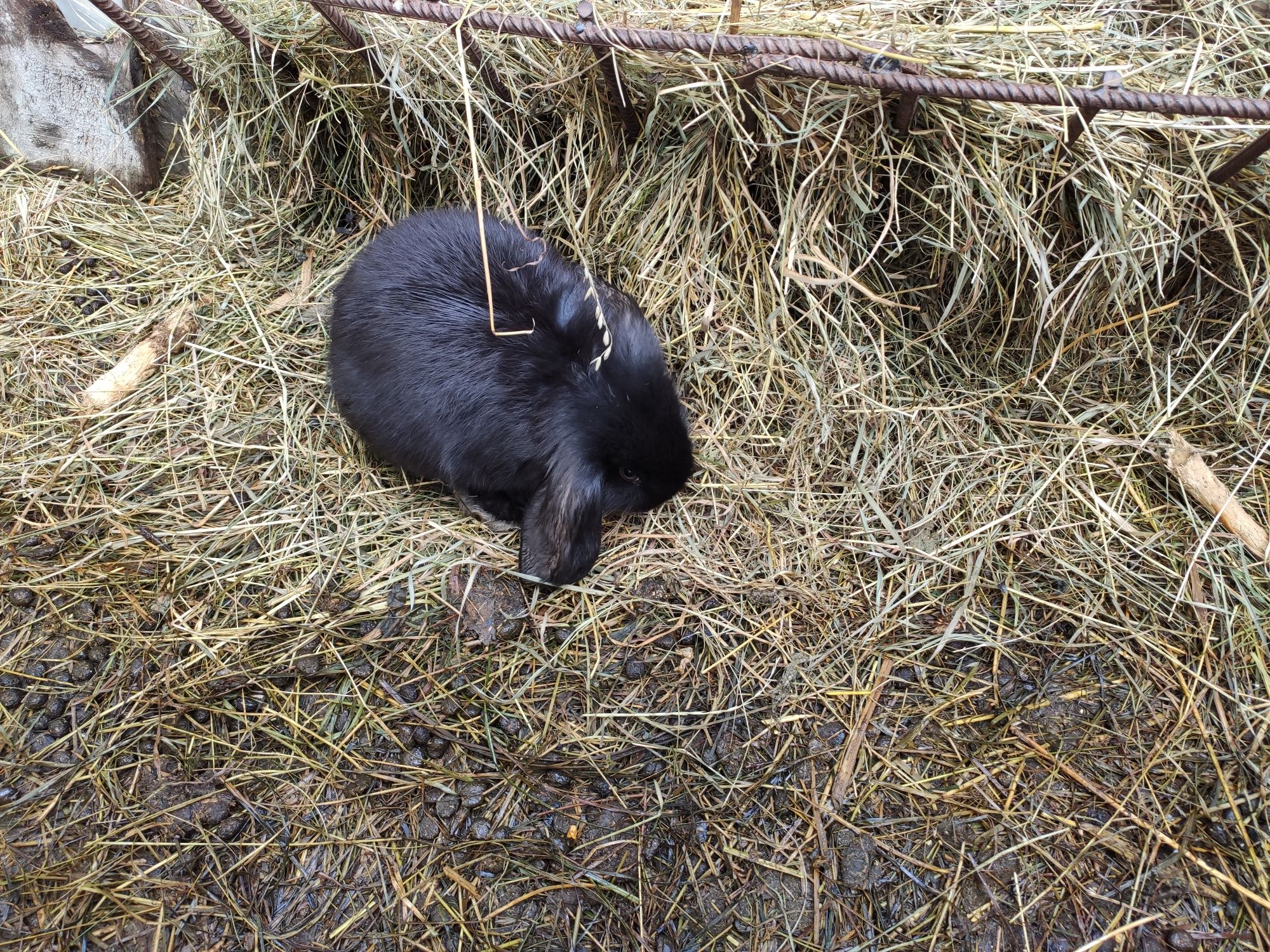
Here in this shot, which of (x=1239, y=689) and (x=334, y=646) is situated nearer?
(x=1239, y=689)

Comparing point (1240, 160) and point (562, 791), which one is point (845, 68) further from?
point (562, 791)

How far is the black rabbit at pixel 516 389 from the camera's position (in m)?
2.48

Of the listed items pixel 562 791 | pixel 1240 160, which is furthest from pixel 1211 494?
pixel 562 791

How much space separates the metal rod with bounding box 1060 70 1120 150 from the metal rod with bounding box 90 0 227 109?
3.09 meters

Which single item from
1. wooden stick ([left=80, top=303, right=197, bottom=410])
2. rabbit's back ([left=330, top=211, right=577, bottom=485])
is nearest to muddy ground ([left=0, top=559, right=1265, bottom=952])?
rabbit's back ([left=330, top=211, right=577, bottom=485])

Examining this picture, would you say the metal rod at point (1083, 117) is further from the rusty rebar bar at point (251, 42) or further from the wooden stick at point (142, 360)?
the wooden stick at point (142, 360)

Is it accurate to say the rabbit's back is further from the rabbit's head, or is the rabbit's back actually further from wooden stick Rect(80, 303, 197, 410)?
wooden stick Rect(80, 303, 197, 410)

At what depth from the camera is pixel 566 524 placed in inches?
95.7

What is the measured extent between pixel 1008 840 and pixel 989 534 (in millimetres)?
912

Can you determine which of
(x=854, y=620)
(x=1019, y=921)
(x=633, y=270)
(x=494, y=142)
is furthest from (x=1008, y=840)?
(x=494, y=142)

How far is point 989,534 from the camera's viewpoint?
2559 mm

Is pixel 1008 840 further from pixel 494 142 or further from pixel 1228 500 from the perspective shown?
pixel 494 142

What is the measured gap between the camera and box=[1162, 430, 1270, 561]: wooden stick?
8.17ft

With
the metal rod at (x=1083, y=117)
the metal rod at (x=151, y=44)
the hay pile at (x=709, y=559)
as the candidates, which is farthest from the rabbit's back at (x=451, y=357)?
the metal rod at (x=1083, y=117)
